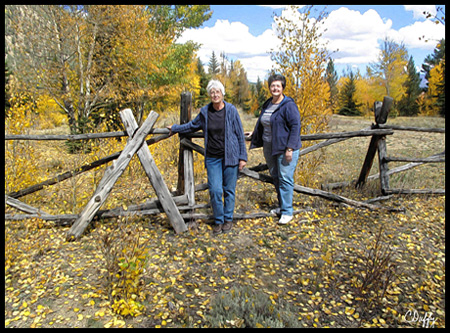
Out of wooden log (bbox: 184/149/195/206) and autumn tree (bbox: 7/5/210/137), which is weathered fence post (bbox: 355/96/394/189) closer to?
wooden log (bbox: 184/149/195/206)

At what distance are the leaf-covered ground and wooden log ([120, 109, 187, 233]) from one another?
208mm

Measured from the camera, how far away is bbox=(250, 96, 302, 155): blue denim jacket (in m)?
4.10

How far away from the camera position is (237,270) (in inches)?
139

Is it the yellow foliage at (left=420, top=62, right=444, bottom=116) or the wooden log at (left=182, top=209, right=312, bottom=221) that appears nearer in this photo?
the wooden log at (left=182, top=209, right=312, bottom=221)

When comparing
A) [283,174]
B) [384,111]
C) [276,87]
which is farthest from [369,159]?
[276,87]

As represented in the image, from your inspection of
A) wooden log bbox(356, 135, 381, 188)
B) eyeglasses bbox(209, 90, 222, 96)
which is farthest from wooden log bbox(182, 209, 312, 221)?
eyeglasses bbox(209, 90, 222, 96)

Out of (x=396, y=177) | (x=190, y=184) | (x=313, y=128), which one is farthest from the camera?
(x=396, y=177)

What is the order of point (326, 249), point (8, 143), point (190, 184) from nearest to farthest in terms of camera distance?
point (326, 249)
point (190, 184)
point (8, 143)

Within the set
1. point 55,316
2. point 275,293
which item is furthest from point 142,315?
point 275,293

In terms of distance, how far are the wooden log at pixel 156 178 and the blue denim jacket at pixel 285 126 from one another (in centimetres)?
158

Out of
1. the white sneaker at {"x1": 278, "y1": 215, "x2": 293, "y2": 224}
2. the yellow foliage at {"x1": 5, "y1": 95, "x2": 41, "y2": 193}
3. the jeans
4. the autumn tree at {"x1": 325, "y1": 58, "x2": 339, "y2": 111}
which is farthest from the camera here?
the autumn tree at {"x1": 325, "y1": 58, "x2": 339, "y2": 111}

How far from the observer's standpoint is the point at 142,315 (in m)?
2.75

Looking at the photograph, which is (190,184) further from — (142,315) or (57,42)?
(57,42)

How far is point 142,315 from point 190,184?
2173 mm
